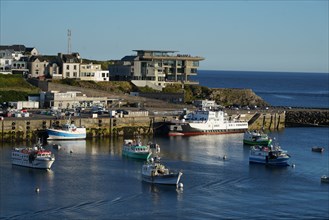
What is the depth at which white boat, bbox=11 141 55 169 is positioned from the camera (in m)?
53.5

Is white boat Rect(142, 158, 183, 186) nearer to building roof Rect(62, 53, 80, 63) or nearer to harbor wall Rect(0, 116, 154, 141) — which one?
harbor wall Rect(0, 116, 154, 141)

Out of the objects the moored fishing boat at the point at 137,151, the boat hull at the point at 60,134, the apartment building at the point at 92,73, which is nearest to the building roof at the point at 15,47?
the apartment building at the point at 92,73

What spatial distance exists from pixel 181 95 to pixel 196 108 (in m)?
5.95

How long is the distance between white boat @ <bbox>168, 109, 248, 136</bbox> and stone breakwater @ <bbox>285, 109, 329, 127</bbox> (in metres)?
9.50

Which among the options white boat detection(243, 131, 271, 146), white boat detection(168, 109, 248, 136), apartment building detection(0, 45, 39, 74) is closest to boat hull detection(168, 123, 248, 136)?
white boat detection(168, 109, 248, 136)

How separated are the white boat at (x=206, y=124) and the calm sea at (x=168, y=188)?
11.1 m

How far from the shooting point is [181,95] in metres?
94.6

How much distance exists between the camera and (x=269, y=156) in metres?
58.2

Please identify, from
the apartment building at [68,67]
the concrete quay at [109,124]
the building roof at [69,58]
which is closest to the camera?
the concrete quay at [109,124]

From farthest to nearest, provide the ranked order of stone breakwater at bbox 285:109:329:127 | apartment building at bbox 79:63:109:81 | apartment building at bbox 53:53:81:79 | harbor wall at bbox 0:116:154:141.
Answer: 1. apartment building at bbox 79:63:109:81
2. apartment building at bbox 53:53:81:79
3. stone breakwater at bbox 285:109:329:127
4. harbor wall at bbox 0:116:154:141

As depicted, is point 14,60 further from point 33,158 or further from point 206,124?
point 33,158

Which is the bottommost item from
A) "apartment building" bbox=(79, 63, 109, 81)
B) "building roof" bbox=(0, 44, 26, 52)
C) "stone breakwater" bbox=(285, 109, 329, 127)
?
"stone breakwater" bbox=(285, 109, 329, 127)

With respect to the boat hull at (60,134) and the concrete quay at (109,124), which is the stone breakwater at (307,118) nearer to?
the concrete quay at (109,124)

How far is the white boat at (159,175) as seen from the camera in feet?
159
